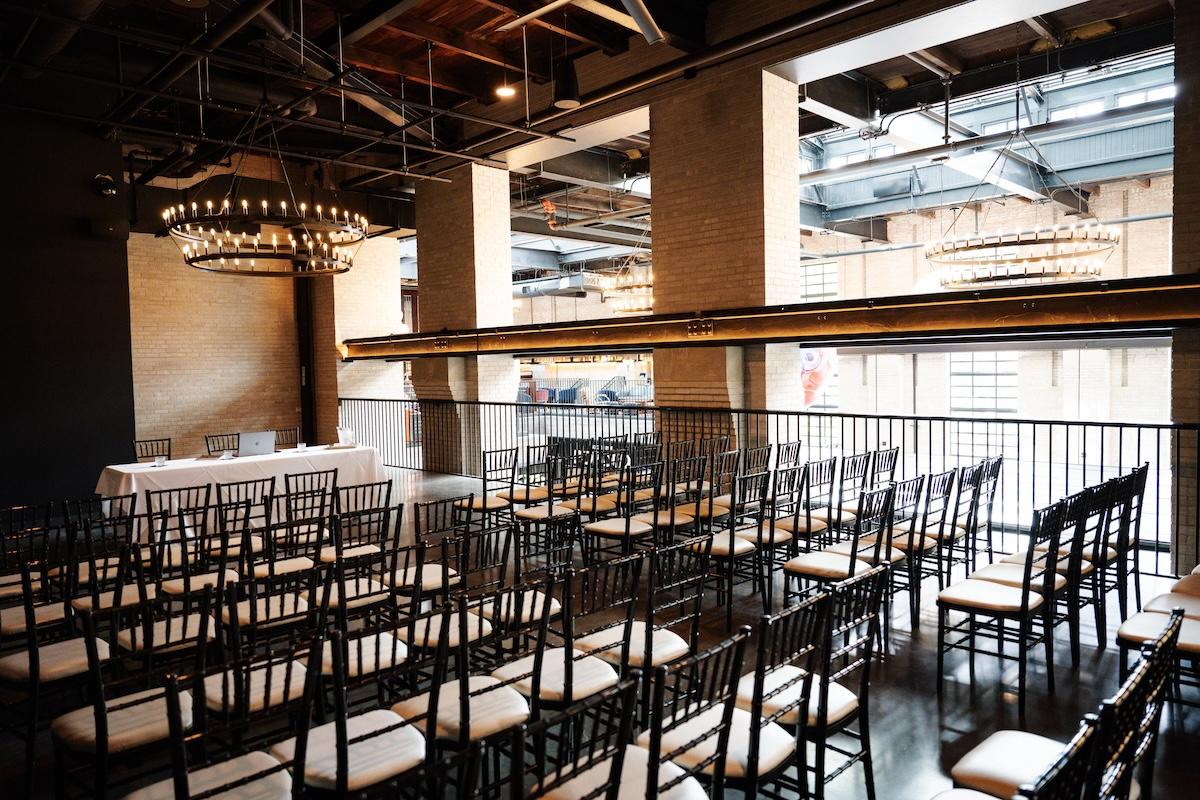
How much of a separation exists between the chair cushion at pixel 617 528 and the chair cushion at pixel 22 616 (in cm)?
328

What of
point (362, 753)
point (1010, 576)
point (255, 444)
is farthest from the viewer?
point (255, 444)

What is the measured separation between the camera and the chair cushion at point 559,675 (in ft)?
10.1

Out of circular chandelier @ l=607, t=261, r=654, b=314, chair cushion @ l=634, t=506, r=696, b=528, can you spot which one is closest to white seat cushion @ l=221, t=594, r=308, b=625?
chair cushion @ l=634, t=506, r=696, b=528

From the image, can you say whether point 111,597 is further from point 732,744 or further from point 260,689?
point 732,744

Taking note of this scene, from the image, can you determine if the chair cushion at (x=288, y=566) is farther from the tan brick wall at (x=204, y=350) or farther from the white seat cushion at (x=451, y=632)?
the tan brick wall at (x=204, y=350)

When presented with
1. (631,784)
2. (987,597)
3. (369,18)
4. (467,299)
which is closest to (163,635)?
(631,784)

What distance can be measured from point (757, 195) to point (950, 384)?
14.0 metres

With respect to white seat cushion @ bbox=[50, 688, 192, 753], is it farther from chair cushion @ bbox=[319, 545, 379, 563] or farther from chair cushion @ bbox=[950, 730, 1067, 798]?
chair cushion @ bbox=[950, 730, 1067, 798]

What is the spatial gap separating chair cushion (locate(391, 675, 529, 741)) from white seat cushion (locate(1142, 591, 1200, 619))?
317 centimetres

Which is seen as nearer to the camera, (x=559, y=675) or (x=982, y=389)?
(x=559, y=675)

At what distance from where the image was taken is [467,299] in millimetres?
12609

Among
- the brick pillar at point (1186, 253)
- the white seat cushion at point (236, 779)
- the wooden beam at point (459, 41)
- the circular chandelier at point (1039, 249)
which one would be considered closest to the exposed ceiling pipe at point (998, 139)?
the circular chandelier at point (1039, 249)

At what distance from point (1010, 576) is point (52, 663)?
16.2ft

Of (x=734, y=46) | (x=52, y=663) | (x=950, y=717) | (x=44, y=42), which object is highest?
(x=734, y=46)
